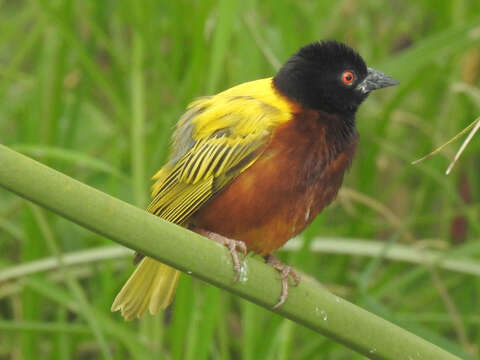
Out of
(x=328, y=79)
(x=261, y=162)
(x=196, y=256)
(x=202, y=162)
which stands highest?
(x=196, y=256)

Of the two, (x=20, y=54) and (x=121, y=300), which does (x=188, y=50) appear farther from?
(x=121, y=300)

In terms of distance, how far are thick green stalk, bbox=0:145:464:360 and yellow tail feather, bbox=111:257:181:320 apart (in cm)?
82

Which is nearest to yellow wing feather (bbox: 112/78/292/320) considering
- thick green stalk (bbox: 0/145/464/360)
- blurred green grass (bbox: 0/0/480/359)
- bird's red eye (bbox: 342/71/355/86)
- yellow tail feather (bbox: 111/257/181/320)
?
yellow tail feather (bbox: 111/257/181/320)

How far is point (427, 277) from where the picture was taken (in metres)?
4.13

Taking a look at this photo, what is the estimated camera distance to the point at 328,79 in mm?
2871

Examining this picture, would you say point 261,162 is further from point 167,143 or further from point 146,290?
point 167,143

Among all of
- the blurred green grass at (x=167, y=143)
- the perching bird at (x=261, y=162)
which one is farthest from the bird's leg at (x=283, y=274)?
the blurred green grass at (x=167, y=143)

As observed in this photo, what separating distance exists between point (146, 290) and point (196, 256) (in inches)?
44.5

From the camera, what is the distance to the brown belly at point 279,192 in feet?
8.35

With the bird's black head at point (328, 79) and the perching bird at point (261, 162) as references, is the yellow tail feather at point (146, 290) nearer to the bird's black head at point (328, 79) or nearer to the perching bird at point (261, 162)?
the perching bird at point (261, 162)

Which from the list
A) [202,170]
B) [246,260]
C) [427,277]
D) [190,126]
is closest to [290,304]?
[246,260]

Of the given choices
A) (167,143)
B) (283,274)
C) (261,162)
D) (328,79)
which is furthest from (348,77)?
(283,274)

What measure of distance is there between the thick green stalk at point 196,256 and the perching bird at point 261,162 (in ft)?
1.97

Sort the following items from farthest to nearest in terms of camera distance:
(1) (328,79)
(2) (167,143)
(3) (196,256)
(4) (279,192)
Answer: (2) (167,143)
(1) (328,79)
(4) (279,192)
(3) (196,256)
